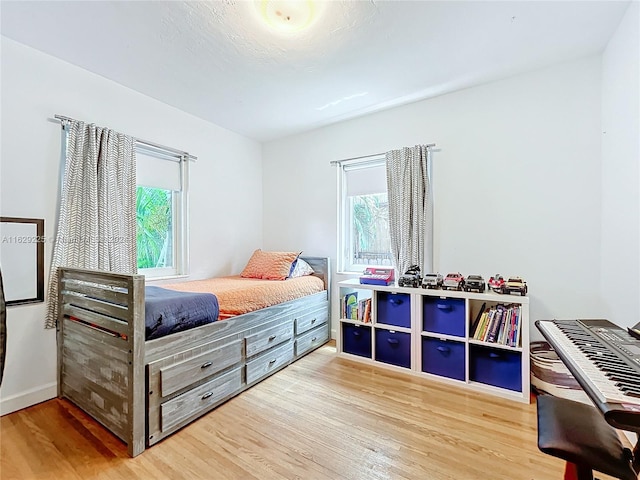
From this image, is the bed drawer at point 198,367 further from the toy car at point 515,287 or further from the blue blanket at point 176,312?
the toy car at point 515,287

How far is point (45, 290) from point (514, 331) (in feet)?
11.1

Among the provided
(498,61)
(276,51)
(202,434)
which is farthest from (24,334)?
(498,61)

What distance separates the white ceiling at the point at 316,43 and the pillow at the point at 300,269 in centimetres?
170

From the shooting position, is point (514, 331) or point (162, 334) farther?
point (514, 331)

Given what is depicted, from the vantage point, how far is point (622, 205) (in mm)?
1812

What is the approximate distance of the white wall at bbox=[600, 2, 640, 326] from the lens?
1645 mm

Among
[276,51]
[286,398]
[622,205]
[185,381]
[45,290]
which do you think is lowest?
[286,398]

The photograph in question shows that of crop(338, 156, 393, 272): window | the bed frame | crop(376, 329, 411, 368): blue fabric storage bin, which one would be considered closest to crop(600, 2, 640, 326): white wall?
crop(376, 329, 411, 368): blue fabric storage bin

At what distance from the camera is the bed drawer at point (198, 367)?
1.68 metres

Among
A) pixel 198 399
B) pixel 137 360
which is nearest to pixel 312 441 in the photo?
pixel 198 399

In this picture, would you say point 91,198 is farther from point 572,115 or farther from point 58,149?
point 572,115

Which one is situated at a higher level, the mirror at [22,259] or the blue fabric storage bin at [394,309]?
the mirror at [22,259]

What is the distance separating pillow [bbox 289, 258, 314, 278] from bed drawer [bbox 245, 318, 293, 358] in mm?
614

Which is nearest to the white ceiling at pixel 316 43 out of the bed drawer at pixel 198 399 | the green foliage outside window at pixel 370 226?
the green foliage outside window at pixel 370 226
